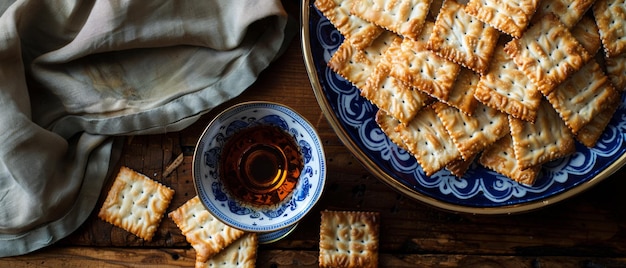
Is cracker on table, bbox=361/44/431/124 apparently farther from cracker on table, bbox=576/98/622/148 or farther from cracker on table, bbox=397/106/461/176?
cracker on table, bbox=576/98/622/148

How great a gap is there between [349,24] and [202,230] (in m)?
0.51

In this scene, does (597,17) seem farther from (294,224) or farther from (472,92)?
(294,224)

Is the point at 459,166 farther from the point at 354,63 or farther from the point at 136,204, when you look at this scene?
the point at 136,204

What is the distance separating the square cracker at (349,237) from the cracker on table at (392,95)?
237mm

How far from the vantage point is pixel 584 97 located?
113 centimetres

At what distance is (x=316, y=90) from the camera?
1196 millimetres

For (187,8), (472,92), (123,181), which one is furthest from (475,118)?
(123,181)

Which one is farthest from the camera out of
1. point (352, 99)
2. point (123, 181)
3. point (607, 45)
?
point (123, 181)

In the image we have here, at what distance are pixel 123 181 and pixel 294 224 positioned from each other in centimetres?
37

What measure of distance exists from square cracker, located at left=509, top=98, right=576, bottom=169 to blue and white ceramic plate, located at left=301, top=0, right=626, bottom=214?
5 cm

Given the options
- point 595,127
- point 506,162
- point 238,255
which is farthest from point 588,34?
point 238,255

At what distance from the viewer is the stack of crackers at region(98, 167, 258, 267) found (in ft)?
4.23

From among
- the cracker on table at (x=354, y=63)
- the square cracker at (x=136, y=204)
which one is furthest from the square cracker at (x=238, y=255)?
the cracker on table at (x=354, y=63)

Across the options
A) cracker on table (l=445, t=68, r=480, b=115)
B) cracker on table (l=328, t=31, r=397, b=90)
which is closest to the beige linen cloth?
cracker on table (l=328, t=31, r=397, b=90)
